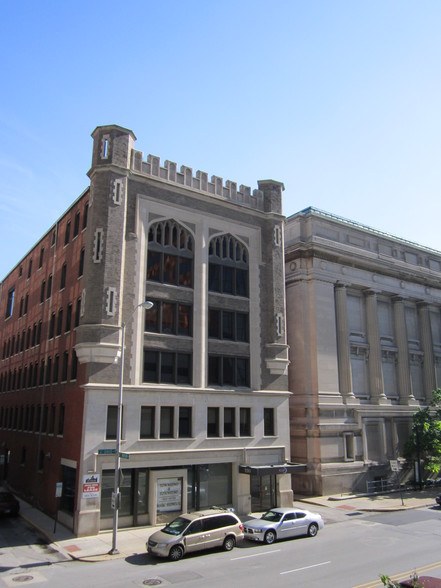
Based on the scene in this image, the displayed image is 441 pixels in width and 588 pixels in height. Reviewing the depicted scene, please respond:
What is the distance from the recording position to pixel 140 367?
2856cm

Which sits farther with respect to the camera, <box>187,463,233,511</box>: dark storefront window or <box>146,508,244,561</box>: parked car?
<box>187,463,233,511</box>: dark storefront window

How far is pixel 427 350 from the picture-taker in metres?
47.7

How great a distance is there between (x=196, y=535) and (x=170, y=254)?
16.8 metres

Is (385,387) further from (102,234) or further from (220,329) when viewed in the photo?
(102,234)

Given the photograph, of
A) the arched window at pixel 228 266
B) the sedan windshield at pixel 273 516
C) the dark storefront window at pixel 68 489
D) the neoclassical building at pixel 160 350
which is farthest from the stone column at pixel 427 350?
the dark storefront window at pixel 68 489

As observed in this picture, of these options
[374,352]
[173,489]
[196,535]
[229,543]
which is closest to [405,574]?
[229,543]

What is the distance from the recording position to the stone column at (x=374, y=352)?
4272 cm

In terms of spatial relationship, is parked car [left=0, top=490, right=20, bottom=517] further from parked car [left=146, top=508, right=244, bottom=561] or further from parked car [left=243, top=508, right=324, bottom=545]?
parked car [left=243, top=508, right=324, bottom=545]

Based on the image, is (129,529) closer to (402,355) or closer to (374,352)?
(374,352)

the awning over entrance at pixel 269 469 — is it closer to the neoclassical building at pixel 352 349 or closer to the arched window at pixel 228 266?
the neoclassical building at pixel 352 349

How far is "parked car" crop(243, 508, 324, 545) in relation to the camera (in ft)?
77.3

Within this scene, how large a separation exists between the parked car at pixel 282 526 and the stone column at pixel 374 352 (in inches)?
751

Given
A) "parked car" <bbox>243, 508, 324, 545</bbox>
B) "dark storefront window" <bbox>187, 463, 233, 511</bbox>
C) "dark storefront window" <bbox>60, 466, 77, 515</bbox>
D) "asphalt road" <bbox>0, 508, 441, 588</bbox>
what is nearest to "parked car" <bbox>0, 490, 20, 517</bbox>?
"asphalt road" <bbox>0, 508, 441, 588</bbox>

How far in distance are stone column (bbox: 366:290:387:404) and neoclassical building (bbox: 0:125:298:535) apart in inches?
503
